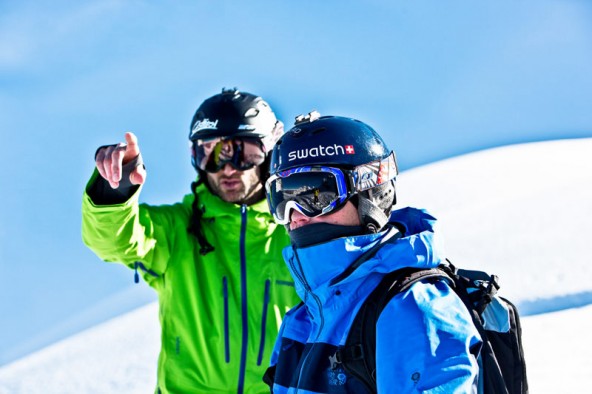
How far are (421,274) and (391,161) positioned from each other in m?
0.72

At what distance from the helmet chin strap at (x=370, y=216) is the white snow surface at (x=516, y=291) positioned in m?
4.22

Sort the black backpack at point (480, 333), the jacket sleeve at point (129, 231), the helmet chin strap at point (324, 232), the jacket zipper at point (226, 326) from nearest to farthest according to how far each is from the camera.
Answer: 1. the black backpack at point (480, 333)
2. the helmet chin strap at point (324, 232)
3. the jacket sleeve at point (129, 231)
4. the jacket zipper at point (226, 326)

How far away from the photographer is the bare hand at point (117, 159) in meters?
3.80

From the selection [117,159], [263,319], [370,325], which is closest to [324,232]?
[370,325]

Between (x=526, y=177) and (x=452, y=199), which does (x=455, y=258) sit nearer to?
(x=452, y=199)

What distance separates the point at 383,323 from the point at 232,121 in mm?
3078

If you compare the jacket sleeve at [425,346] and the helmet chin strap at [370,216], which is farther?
the helmet chin strap at [370,216]

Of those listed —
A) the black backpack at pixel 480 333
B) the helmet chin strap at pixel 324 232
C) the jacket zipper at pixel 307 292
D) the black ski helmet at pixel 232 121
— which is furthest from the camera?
the black ski helmet at pixel 232 121

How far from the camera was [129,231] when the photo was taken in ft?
14.3

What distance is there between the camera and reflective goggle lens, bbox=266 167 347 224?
9.46ft

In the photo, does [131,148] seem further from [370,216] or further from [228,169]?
[370,216]

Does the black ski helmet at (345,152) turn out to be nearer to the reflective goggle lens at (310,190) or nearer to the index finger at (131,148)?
the reflective goggle lens at (310,190)

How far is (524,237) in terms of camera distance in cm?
1315

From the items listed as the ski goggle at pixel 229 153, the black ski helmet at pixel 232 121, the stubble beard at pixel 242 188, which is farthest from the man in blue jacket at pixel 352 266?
the black ski helmet at pixel 232 121
